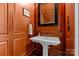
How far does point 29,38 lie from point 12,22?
27cm

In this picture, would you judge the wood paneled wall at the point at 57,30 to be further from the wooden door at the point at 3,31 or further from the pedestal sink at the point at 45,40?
the wooden door at the point at 3,31

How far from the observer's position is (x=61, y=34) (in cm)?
128

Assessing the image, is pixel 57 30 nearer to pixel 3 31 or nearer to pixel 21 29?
pixel 21 29

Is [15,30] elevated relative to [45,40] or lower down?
elevated

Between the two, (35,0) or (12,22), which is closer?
(35,0)

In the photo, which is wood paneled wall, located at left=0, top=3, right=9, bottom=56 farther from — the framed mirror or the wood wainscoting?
the framed mirror

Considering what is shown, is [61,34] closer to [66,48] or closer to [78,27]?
[66,48]

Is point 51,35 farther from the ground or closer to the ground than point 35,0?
closer to the ground

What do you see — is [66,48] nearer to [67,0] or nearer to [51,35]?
[51,35]

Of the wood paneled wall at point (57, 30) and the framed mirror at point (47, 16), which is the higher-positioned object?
the framed mirror at point (47, 16)

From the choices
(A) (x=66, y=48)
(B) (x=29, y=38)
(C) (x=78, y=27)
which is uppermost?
(C) (x=78, y=27)

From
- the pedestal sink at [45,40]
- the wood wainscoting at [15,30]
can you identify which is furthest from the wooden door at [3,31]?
the pedestal sink at [45,40]

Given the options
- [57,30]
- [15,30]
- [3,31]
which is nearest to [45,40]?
[57,30]

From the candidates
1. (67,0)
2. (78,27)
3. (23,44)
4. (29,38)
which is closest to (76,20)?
(78,27)
